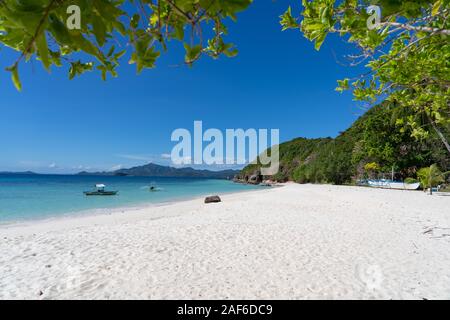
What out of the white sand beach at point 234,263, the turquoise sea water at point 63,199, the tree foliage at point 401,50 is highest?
the tree foliage at point 401,50

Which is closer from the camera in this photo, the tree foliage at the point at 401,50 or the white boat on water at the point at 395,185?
the tree foliage at the point at 401,50

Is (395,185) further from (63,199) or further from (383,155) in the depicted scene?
Answer: (63,199)

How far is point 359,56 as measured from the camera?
290 cm

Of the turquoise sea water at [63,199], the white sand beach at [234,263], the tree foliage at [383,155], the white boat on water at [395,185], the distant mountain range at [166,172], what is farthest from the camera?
the distant mountain range at [166,172]

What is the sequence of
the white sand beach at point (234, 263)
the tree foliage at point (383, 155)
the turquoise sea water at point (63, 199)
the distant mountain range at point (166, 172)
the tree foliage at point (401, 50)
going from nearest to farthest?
the tree foliage at point (401, 50), the white sand beach at point (234, 263), the turquoise sea water at point (63, 199), the tree foliage at point (383, 155), the distant mountain range at point (166, 172)

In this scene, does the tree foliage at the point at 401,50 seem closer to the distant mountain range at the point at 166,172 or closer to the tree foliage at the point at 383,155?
the tree foliage at the point at 383,155

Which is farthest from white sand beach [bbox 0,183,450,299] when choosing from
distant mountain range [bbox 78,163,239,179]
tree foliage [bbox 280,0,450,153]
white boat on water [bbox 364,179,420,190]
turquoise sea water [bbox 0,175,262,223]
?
distant mountain range [bbox 78,163,239,179]

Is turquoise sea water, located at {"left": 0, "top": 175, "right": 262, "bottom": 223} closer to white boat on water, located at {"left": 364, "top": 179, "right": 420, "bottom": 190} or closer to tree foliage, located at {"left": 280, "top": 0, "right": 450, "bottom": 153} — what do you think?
tree foliage, located at {"left": 280, "top": 0, "right": 450, "bottom": 153}

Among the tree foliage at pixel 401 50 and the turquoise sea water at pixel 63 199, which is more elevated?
the tree foliage at pixel 401 50

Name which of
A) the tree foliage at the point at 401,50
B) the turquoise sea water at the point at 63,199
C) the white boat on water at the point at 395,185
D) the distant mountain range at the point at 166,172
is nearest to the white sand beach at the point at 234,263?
the tree foliage at the point at 401,50

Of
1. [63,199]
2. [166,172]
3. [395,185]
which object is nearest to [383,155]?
[395,185]

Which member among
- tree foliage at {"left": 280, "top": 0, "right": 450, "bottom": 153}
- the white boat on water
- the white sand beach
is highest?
tree foliage at {"left": 280, "top": 0, "right": 450, "bottom": 153}

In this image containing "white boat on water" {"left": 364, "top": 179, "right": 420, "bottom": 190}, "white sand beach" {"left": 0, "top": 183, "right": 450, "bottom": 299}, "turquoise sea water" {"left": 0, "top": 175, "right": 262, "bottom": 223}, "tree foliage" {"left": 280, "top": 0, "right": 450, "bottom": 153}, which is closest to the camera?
"tree foliage" {"left": 280, "top": 0, "right": 450, "bottom": 153}

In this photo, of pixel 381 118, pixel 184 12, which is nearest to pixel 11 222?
pixel 184 12
